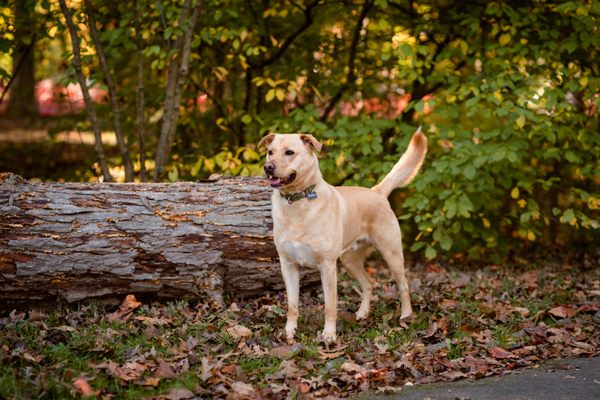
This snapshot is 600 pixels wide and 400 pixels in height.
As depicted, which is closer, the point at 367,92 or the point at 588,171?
the point at 588,171

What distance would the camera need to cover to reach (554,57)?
23.3 feet

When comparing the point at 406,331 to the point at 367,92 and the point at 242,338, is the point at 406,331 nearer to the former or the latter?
the point at 242,338

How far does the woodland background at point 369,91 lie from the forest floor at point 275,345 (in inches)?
64.5

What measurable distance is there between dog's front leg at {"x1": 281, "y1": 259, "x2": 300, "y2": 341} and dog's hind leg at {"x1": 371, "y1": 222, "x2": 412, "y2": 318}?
85 cm

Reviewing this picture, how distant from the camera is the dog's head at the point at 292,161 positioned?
435 cm

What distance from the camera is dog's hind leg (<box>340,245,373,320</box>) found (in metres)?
5.40

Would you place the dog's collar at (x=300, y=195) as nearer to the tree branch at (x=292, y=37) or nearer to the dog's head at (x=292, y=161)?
the dog's head at (x=292, y=161)

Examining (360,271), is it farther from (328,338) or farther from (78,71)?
(78,71)

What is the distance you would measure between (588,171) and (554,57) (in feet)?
4.46

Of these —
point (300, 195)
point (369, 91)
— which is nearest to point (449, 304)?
point (300, 195)

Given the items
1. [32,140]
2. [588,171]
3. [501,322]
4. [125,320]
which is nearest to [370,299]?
[501,322]

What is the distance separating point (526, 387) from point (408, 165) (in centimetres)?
231

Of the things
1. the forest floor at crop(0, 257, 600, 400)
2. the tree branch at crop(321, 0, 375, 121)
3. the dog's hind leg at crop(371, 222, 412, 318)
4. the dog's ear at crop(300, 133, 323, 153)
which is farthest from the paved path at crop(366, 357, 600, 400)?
the tree branch at crop(321, 0, 375, 121)

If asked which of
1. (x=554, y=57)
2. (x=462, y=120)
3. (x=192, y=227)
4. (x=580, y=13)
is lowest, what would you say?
(x=192, y=227)
